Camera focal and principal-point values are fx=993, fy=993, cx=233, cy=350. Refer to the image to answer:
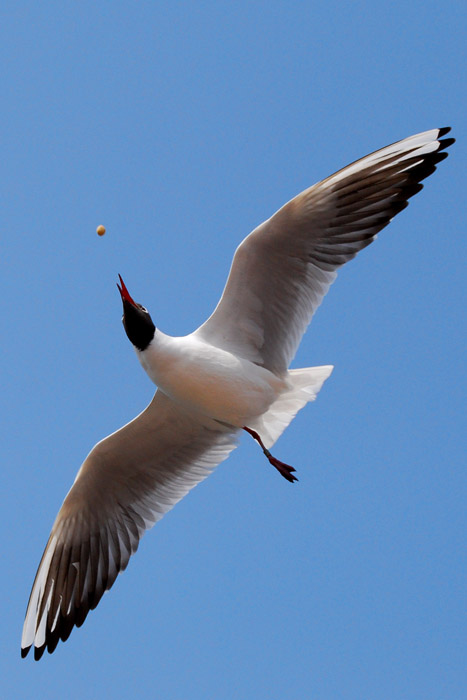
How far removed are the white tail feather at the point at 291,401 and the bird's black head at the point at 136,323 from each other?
86cm

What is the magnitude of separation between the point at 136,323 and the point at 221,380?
62 centimetres

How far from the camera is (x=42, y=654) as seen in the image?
22.1 feet

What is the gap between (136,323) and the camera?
6008 mm

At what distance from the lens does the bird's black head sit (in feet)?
19.7

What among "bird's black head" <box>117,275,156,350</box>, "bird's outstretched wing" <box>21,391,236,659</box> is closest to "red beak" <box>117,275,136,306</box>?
"bird's black head" <box>117,275,156,350</box>

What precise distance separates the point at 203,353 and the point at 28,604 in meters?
2.28

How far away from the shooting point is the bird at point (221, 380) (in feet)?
19.0

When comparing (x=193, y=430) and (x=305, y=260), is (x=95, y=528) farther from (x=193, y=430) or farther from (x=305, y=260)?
(x=305, y=260)

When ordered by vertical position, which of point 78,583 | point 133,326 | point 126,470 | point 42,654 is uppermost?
point 133,326

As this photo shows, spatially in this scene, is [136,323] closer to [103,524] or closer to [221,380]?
[221,380]

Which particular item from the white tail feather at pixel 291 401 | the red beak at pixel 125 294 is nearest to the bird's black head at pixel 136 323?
the red beak at pixel 125 294

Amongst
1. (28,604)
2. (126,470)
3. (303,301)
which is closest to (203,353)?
(303,301)

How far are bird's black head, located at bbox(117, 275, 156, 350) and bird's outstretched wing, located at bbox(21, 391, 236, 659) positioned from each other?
2.97ft

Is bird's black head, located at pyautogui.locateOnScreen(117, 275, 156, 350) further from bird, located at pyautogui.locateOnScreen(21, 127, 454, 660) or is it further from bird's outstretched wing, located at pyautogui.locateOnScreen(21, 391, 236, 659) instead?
bird's outstretched wing, located at pyautogui.locateOnScreen(21, 391, 236, 659)
